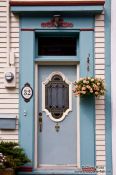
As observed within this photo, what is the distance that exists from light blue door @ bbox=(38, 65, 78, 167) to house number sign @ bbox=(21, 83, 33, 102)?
11.6 inches

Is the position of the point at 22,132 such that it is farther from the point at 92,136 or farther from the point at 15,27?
the point at 15,27

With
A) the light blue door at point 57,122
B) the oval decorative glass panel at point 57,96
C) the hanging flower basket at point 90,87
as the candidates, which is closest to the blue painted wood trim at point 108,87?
the hanging flower basket at point 90,87

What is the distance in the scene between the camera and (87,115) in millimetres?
8406

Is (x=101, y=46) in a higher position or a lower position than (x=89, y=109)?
higher

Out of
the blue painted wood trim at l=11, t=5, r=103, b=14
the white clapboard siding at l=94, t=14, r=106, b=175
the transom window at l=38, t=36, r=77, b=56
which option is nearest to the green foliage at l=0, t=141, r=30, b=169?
the white clapboard siding at l=94, t=14, r=106, b=175

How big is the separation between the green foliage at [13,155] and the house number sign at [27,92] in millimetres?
914

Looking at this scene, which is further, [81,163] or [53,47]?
[53,47]

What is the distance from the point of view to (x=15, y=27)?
8.62 meters

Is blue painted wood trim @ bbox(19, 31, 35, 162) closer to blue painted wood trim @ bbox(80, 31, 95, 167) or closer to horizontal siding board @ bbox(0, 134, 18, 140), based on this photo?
horizontal siding board @ bbox(0, 134, 18, 140)

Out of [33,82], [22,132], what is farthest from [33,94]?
[22,132]

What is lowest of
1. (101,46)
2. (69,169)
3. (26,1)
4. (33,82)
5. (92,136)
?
(69,169)

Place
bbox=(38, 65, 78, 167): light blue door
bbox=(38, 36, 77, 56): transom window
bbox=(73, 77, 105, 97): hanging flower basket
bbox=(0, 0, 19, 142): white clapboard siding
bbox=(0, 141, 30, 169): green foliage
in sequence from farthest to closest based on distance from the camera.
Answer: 1. bbox=(38, 36, 77, 56): transom window
2. bbox=(38, 65, 78, 167): light blue door
3. bbox=(0, 0, 19, 142): white clapboard siding
4. bbox=(73, 77, 105, 97): hanging flower basket
5. bbox=(0, 141, 30, 169): green foliage

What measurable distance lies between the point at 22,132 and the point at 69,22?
2335 mm

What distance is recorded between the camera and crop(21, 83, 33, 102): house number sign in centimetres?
845
